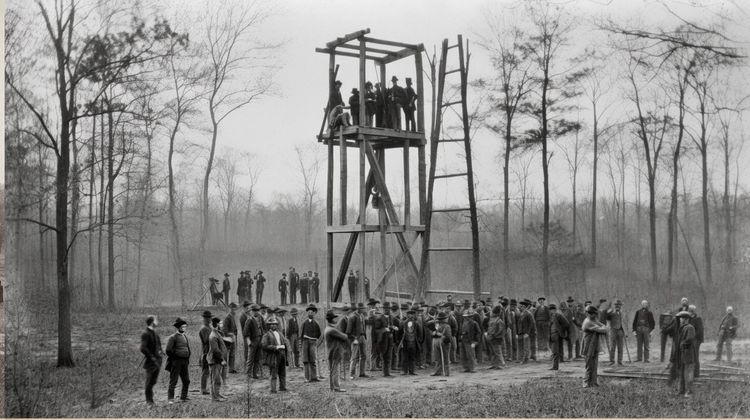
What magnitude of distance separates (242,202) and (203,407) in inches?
1487

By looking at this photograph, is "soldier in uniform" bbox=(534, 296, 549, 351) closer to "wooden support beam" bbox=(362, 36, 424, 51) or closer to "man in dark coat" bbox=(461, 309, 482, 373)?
"man in dark coat" bbox=(461, 309, 482, 373)

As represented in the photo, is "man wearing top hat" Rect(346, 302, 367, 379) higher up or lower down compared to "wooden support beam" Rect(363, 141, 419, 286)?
lower down

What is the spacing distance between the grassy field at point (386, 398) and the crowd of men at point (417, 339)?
1.40ft

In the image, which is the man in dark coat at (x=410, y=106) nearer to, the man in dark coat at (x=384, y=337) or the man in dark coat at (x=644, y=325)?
the man in dark coat at (x=384, y=337)

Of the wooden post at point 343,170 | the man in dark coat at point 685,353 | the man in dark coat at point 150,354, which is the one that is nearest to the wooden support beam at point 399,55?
the wooden post at point 343,170

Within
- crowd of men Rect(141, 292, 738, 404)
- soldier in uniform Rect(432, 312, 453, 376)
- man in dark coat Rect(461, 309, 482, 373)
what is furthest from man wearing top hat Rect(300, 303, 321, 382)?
man in dark coat Rect(461, 309, 482, 373)

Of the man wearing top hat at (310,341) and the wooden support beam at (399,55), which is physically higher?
the wooden support beam at (399,55)

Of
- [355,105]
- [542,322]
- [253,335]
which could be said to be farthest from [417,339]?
[355,105]

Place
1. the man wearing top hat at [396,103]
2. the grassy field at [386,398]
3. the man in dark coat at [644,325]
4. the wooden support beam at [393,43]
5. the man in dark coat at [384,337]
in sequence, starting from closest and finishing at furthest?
the grassy field at [386,398]
the man in dark coat at [384,337]
the man in dark coat at [644,325]
the wooden support beam at [393,43]
the man wearing top hat at [396,103]

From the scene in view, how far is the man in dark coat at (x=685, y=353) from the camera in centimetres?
1204

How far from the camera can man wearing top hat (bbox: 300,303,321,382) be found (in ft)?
44.7

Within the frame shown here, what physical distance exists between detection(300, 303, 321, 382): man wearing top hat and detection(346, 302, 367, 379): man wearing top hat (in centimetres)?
90

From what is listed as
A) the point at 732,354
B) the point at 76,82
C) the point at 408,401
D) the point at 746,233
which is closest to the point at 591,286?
the point at 746,233

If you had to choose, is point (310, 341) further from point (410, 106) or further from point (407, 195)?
point (410, 106)
